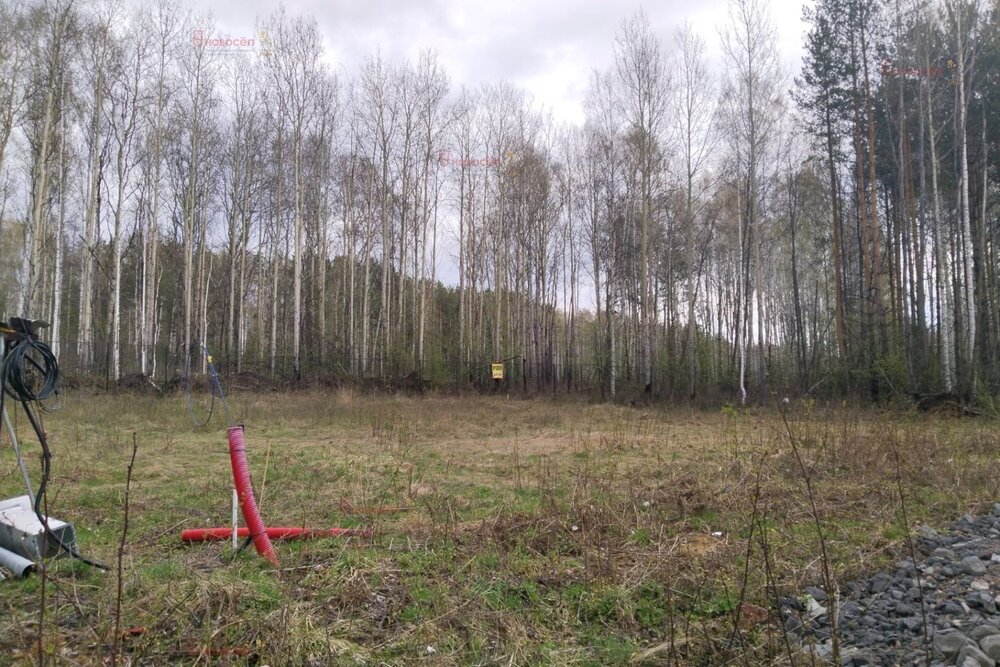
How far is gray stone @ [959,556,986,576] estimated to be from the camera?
3.30m

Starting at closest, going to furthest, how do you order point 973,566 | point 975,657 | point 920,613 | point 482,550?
point 975,657
point 920,613
point 973,566
point 482,550

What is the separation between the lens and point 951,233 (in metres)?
20.8

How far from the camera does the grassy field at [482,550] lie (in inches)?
104

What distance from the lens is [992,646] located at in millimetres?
2344

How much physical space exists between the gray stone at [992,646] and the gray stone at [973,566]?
1102mm

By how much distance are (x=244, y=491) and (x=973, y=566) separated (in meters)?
4.39

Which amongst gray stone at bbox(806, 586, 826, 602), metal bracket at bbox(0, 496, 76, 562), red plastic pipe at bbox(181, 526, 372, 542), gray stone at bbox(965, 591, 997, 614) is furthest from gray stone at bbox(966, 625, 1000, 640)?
metal bracket at bbox(0, 496, 76, 562)

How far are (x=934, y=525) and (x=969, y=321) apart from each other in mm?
12451

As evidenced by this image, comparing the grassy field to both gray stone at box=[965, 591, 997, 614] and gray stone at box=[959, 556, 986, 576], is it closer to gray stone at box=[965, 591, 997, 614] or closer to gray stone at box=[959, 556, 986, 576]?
gray stone at box=[959, 556, 986, 576]

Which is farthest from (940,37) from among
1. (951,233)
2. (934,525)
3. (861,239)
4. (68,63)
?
(68,63)

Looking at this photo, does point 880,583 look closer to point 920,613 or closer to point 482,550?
point 920,613

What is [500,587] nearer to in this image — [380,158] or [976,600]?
[976,600]

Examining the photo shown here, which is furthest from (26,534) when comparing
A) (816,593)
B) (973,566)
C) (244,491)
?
(973,566)

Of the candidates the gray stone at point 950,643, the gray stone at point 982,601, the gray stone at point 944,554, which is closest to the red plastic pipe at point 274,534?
the gray stone at point 950,643
